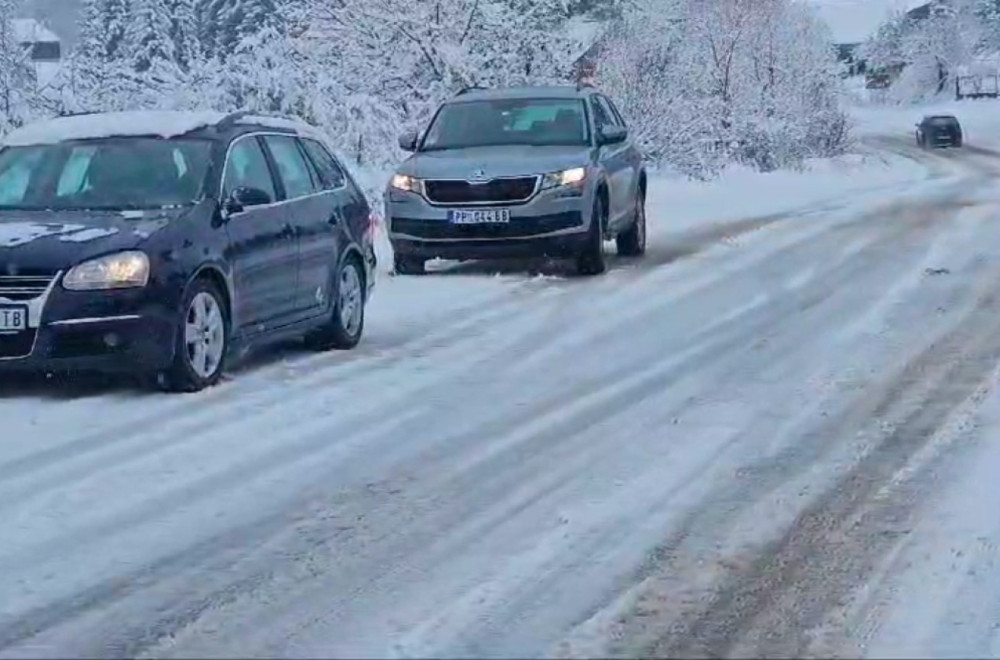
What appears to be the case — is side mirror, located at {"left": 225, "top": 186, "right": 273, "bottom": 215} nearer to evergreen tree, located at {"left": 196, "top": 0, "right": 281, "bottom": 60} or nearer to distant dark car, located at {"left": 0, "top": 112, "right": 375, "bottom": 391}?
distant dark car, located at {"left": 0, "top": 112, "right": 375, "bottom": 391}

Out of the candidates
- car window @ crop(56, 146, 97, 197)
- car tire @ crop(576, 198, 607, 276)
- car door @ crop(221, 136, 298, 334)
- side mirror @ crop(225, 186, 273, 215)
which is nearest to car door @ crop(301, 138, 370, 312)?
car door @ crop(221, 136, 298, 334)

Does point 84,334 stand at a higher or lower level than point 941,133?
higher

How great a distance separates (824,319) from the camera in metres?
13.0

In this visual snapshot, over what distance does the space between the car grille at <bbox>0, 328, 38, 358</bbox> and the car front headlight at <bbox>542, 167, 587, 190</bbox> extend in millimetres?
7440

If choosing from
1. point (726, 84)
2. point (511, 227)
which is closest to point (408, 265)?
point (511, 227)

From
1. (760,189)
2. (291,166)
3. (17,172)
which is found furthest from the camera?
(760,189)

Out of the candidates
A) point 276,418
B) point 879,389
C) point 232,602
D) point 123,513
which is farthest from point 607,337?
point 232,602

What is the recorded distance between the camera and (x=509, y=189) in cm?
1625

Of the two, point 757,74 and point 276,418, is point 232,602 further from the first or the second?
point 757,74

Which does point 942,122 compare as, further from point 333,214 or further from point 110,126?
point 110,126

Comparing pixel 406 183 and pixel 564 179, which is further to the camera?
pixel 406 183

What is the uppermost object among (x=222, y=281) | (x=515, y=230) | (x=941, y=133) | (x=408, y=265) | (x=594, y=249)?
(x=222, y=281)

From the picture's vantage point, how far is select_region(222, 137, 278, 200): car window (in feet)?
35.5

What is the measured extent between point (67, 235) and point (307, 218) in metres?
2.06
